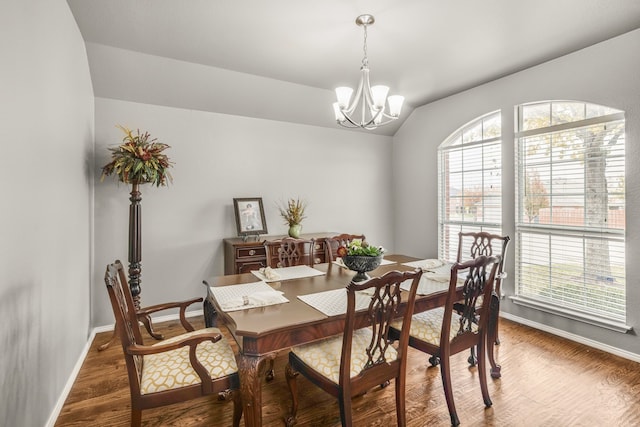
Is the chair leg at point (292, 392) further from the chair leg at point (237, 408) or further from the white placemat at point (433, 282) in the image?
the white placemat at point (433, 282)

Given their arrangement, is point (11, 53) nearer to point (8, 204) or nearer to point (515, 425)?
point (8, 204)

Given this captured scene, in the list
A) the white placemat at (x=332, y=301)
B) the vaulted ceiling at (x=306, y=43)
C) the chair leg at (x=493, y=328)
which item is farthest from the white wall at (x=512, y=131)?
the white placemat at (x=332, y=301)

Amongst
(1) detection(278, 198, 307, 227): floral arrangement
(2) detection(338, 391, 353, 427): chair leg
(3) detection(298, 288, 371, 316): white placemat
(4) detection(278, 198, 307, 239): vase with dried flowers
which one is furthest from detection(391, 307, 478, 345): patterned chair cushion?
(1) detection(278, 198, 307, 227): floral arrangement

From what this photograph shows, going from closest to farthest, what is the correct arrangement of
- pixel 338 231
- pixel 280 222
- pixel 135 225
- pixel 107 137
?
pixel 135 225
pixel 107 137
pixel 280 222
pixel 338 231

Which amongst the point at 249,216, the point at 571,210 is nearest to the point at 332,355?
the point at 249,216

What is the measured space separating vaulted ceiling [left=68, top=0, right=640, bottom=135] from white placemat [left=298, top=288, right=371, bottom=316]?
6.69ft

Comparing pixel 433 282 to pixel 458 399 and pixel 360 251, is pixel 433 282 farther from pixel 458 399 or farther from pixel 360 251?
pixel 458 399

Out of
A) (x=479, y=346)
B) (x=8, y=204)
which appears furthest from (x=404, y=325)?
(x=8, y=204)

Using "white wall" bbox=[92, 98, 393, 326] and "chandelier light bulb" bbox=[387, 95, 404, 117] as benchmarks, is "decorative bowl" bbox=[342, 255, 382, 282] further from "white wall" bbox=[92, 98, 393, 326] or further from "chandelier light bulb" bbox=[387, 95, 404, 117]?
"white wall" bbox=[92, 98, 393, 326]

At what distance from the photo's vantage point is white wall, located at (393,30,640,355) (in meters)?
2.72

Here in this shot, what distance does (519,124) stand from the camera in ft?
11.7

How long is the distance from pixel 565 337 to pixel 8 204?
14.3ft

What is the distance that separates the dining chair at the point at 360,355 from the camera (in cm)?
160

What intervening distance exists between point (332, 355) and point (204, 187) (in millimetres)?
2778
